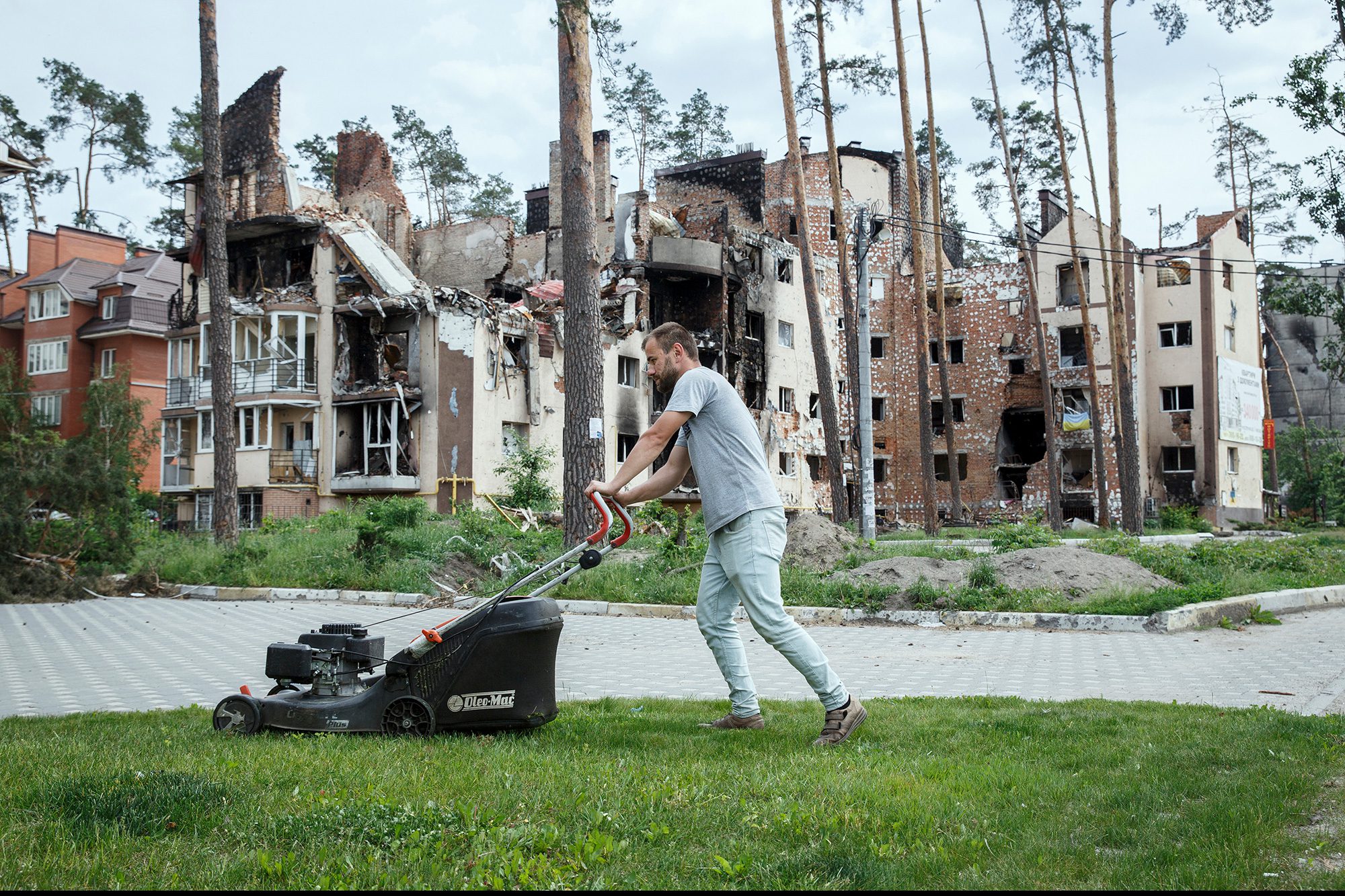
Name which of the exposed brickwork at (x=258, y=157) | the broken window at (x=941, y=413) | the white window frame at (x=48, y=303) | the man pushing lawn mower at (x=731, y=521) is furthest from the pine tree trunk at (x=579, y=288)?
the white window frame at (x=48, y=303)

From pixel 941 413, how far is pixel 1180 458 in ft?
A: 36.9

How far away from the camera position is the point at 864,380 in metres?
21.5

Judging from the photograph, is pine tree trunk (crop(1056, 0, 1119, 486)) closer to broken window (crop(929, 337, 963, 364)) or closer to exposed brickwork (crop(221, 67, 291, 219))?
broken window (crop(929, 337, 963, 364))

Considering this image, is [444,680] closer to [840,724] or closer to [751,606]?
[751,606]

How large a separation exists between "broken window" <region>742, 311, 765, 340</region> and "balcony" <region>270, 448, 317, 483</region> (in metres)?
18.7

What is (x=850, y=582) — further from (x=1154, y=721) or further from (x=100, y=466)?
(x=100, y=466)

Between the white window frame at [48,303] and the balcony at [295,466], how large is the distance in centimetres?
1886

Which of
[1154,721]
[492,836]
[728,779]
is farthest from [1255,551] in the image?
[492,836]

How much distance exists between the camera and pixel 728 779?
4.24 meters

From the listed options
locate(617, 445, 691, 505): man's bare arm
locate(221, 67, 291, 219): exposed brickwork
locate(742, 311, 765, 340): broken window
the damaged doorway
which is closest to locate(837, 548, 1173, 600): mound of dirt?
locate(617, 445, 691, 505): man's bare arm

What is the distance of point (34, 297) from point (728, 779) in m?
53.1

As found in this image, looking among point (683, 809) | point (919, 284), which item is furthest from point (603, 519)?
point (919, 284)

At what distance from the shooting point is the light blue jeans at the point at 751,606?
17.4 ft

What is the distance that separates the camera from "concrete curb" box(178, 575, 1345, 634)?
11.7 m
